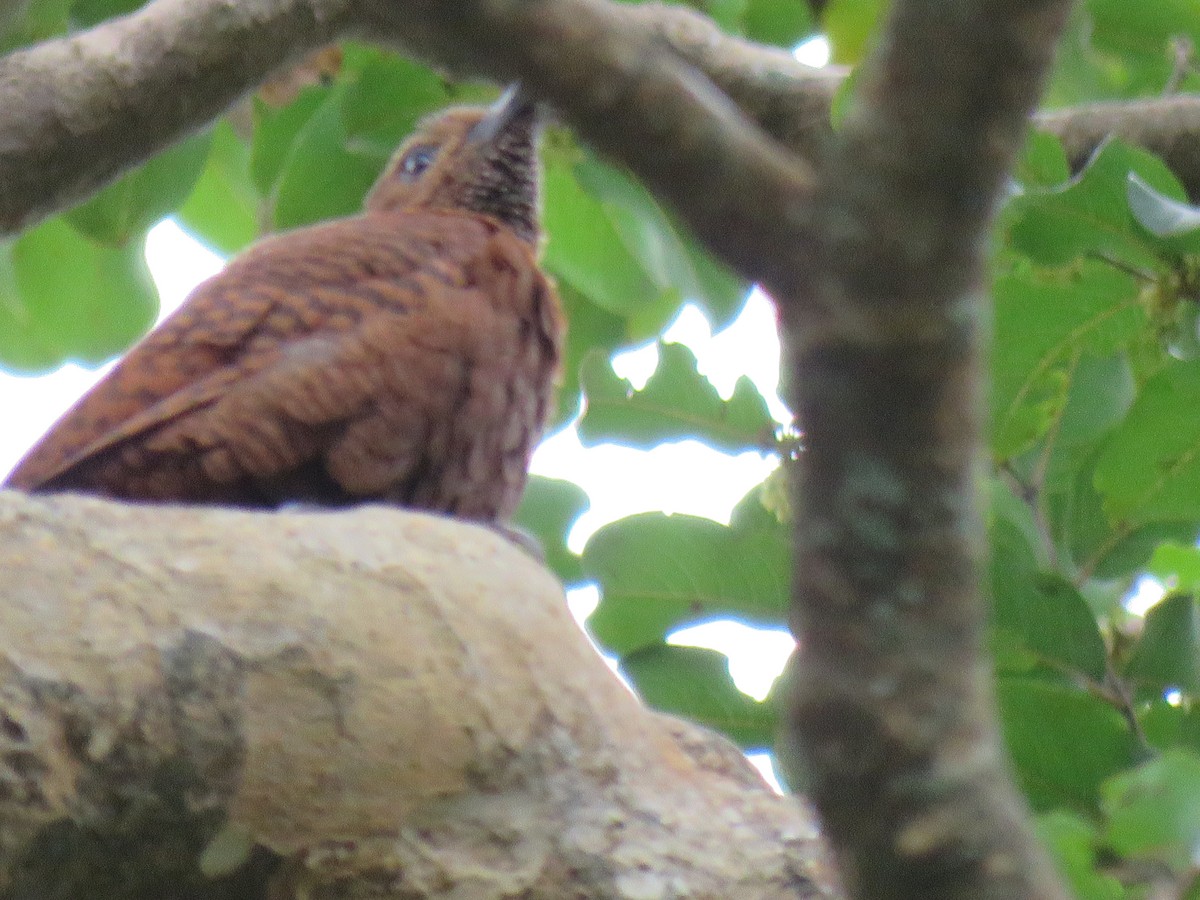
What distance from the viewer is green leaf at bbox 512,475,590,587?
141 inches

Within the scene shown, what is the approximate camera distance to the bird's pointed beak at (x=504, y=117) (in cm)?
417

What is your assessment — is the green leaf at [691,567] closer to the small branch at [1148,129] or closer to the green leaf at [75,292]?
Answer: the small branch at [1148,129]

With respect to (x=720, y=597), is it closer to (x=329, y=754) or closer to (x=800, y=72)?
(x=329, y=754)

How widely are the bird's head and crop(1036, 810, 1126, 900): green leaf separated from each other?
7.81 ft

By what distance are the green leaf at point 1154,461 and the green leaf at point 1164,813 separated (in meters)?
1.05

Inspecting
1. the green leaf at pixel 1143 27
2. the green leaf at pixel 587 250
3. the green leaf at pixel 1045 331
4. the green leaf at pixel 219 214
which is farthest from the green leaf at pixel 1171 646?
the green leaf at pixel 219 214

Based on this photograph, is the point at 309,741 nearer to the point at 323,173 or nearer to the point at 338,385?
the point at 338,385

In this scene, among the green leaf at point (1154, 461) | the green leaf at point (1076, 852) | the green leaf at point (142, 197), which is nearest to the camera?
the green leaf at point (1076, 852)

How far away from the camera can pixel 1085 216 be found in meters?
2.73

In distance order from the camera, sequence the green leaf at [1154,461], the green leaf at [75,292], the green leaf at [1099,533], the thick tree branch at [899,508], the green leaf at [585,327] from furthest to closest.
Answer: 1. the green leaf at [585,327]
2. the green leaf at [75,292]
3. the green leaf at [1099,533]
4. the green leaf at [1154,461]
5. the thick tree branch at [899,508]

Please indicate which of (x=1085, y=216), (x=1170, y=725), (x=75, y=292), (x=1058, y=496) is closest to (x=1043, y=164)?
(x=1085, y=216)

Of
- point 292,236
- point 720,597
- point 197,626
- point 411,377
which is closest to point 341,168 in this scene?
point 292,236

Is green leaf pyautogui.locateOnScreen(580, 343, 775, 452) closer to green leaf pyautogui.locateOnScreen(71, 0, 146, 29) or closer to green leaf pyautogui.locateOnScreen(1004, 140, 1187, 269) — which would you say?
green leaf pyautogui.locateOnScreen(1004, 140, 1187, 269)

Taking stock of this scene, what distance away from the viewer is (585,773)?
104 inches
